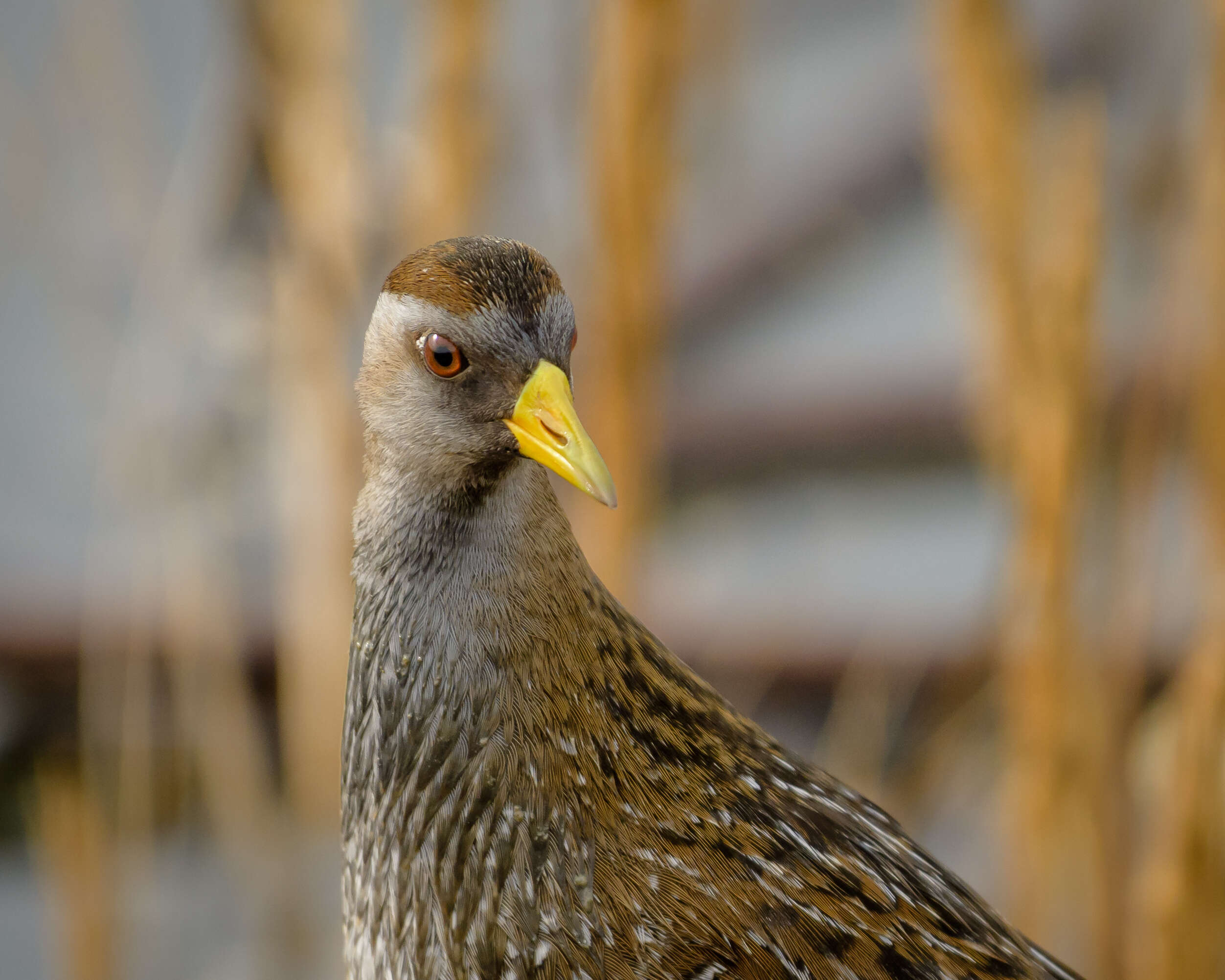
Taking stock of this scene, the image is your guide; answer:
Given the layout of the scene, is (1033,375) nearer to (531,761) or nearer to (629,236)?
(629,236)

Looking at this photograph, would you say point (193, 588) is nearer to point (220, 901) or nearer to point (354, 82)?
point (354, 82)

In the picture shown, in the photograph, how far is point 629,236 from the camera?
3.21ft

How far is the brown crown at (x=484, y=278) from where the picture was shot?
0.70 metres

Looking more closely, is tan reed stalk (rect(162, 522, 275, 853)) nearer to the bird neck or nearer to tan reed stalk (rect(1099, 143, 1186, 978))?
the bird neck

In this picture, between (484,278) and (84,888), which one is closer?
(484,278)

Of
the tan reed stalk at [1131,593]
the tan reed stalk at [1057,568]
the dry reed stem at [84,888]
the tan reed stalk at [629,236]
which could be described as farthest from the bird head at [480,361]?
the dry reed stem at [84,888]

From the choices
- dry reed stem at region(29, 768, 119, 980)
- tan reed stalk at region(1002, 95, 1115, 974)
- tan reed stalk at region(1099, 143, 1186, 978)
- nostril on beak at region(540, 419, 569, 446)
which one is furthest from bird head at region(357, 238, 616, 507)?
dry reed stem at region(29, 768, 119, 980)

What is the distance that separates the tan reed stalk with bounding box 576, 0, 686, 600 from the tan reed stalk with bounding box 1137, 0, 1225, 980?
363 millimetres

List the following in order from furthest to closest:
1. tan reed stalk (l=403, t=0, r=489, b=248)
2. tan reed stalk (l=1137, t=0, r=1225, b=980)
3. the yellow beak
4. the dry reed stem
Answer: the dry reed stem < tan reed stalk (l=403, t=0, r=489, b=248) < tan reed stalk (l=1137, t=0, r=1225, b=980) < the yellow beak

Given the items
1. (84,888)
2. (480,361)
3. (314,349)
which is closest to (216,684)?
(84,888)

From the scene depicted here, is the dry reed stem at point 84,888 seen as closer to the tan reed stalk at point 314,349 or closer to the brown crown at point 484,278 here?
the tan reed stalk at point 314,349

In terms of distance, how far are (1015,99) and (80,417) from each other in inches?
71.4

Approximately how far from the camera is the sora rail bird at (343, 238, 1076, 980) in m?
0.69

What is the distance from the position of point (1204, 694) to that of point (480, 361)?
0.56 m
